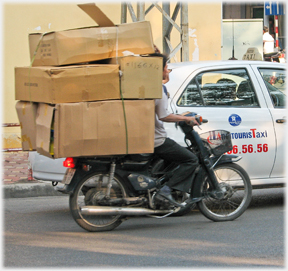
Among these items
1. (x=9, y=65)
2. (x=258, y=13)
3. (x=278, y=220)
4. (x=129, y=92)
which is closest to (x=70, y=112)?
(x=129, y=92)

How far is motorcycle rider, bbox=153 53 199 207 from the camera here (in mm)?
4785

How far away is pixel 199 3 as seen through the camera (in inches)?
472

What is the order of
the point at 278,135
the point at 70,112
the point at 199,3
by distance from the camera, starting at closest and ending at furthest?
1. the point at 70,112
2. the point at 278,135
3. the point at 199,3

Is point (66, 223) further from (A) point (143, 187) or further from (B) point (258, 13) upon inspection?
(B) point (258, 13)

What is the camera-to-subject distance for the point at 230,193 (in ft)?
17.5

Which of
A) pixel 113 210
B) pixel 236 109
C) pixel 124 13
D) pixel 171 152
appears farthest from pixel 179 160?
pixel 124 13

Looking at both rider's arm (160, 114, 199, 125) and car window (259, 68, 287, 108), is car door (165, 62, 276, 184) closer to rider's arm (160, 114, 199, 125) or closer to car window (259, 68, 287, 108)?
car window (259, 68, 287, 108)

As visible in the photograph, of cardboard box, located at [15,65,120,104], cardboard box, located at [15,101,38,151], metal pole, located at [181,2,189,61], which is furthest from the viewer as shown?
metal pole, located at [181,2,189,61]

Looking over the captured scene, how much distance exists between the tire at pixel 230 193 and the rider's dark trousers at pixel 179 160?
36 centimetres

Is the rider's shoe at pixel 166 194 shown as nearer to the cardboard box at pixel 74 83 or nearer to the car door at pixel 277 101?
the cardboard box at pixel 74 83

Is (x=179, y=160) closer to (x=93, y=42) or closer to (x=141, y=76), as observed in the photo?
(x=141, y=76)

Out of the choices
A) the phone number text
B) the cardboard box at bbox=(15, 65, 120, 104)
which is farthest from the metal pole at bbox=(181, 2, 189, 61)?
the cardboard box at bbox=(15, 65, 120, 104)

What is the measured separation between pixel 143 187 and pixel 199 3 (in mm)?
8149

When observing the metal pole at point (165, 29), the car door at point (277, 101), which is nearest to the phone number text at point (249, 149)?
the car door at point (277, 101)
